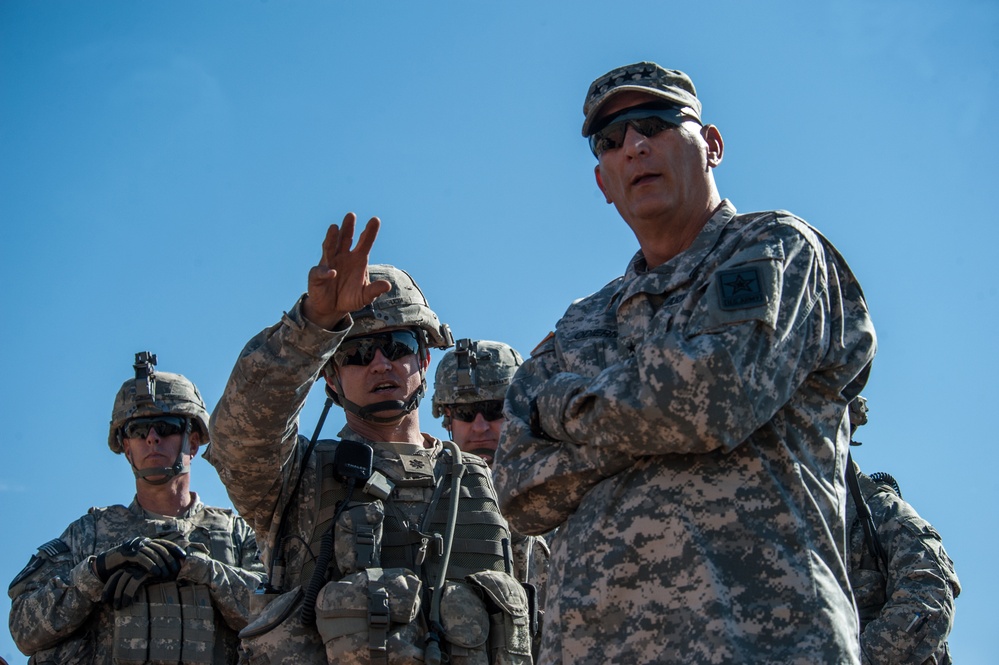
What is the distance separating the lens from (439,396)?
1016 centimetres

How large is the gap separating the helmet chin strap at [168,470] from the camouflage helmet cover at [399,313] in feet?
12.9

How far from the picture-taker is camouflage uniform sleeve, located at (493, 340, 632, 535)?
4.47 metres

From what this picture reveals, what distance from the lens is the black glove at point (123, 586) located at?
10031mm

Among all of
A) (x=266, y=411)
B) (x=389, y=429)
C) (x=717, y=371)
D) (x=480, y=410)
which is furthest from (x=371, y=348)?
(x=717, y=371)

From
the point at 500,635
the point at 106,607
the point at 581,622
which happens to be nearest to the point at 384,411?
the point at 500,635

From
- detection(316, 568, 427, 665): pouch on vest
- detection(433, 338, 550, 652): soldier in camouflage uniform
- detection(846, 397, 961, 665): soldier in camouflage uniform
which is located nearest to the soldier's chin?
detection(433, 338, 550, 652): soldier in camouflage uniform

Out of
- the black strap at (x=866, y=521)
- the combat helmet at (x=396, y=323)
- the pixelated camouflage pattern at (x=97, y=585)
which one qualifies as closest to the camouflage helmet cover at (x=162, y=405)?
the pixelated camouflage pattern at (x=97, y=585)

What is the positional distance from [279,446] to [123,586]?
386cm

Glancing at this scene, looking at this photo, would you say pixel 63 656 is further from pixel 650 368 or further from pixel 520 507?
pixel 650 368

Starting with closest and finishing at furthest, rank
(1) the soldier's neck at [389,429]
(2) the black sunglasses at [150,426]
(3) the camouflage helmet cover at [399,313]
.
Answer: (3) the camouflage helmet cover at [399,313], (1) the soldier's neck at [389,429], (2) the black sunglasses at [150,426]

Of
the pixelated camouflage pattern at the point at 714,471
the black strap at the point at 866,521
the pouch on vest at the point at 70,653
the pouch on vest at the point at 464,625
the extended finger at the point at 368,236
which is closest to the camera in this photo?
the pixelated camouflage pattern at the point at 714,471

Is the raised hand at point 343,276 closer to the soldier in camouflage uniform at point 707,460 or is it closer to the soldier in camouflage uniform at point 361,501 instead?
the soldier in camouflage uniform at point 361,501

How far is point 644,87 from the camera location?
197 inches

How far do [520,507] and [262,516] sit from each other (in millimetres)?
2753
